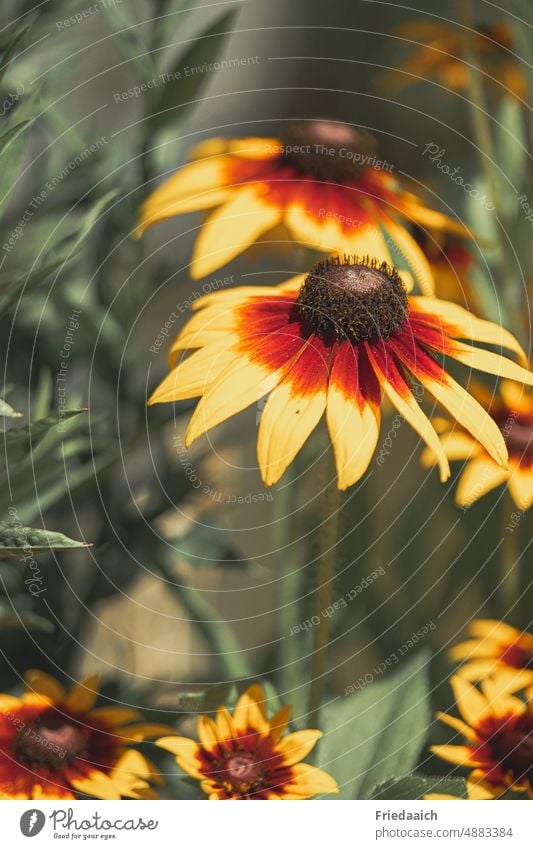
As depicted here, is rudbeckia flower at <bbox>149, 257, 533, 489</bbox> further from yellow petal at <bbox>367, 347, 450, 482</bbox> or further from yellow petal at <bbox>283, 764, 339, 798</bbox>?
yellow petal at <bbox>283, 764, 339, 798</bbox>

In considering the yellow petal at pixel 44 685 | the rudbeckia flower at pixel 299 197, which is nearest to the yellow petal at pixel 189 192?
the rudbeckia flower at pixel 299 197

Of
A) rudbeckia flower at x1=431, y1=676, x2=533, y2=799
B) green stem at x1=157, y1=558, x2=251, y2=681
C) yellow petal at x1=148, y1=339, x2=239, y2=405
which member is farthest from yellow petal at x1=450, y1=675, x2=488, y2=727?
yellow petal at x1=148, y1=339, x2=239, y2=405

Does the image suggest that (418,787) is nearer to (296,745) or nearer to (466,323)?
(296,745)

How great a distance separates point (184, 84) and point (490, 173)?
0.57 ft

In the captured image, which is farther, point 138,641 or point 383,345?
point 138,641

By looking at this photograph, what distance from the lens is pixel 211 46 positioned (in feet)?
1.60

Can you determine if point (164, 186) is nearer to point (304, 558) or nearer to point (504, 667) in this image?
point (304, 558)

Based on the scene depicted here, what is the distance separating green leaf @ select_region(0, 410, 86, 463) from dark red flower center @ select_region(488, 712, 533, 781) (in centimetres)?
26

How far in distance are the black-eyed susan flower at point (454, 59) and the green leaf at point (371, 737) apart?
0.33 metres

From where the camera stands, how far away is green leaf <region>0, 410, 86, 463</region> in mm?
421

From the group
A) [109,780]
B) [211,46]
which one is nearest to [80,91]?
[211,46]

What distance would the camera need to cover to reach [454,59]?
1.76ft

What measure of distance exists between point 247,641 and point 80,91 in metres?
0.31
